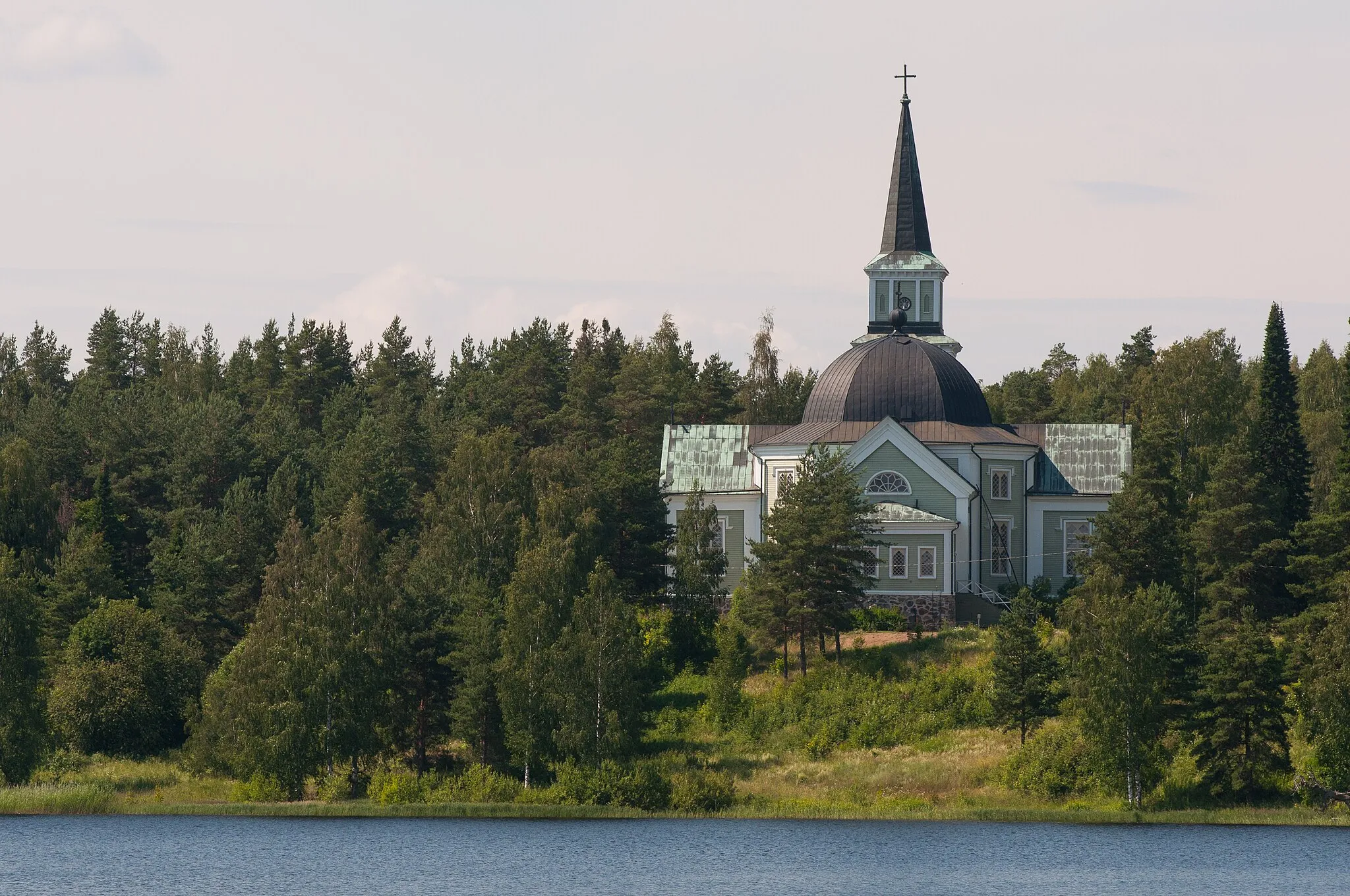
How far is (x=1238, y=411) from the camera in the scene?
94938 mm

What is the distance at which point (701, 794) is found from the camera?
5497 cm

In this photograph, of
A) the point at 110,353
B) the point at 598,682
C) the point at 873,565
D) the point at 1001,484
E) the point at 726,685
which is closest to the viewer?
the point at 598,682

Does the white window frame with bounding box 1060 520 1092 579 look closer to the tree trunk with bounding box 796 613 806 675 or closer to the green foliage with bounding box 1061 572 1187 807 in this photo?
the tree trunk with bounding box 796 613 806 675

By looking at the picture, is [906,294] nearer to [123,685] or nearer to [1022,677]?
[1022,677]

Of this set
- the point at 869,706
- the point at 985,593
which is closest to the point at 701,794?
the point at 869,706

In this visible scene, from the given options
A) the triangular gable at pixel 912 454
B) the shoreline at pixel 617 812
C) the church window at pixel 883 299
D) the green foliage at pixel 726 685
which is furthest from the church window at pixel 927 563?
the church window at pixel 883 299

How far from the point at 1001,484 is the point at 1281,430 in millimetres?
9719

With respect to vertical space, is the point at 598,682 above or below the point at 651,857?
above

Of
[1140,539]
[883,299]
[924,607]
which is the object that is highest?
[883,299]

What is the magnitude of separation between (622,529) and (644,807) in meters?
15.3

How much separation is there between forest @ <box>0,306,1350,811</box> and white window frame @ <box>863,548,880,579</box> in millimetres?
445

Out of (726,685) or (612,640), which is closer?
(612,640)

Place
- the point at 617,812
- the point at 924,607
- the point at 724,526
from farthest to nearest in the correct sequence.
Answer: the point at 724,526, the point at 924,607, the point at 617,812

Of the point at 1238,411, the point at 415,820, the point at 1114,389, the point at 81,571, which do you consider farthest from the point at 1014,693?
the point at 1114,389
